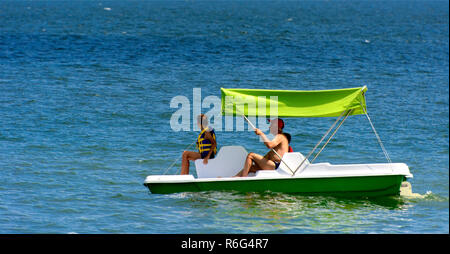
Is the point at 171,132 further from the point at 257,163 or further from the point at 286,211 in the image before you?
the point at 286,211

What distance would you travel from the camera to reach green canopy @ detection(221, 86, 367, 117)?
15.5 m

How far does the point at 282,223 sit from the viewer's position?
14.4m

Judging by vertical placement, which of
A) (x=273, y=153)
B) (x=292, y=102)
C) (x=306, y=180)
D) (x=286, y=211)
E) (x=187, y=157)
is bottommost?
(x=286, y=211)

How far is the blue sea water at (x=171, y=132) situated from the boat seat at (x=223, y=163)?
0.80 meters

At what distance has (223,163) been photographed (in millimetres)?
16266

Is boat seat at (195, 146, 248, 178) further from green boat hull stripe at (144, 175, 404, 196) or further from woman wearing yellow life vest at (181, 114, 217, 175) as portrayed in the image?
green boat hull stripe at (144, 175, 404, 196)

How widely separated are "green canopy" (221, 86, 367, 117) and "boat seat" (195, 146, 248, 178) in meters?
1.09

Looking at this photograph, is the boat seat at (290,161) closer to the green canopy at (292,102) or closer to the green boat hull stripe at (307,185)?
the green boat hull stripe at (307,185)

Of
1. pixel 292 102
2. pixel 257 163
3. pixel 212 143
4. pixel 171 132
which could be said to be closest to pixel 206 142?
pixel 212 143

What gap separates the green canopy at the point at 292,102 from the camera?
1552 centimetres

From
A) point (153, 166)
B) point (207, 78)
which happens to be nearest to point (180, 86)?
point (207, 78)

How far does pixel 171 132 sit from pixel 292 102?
357 inches
